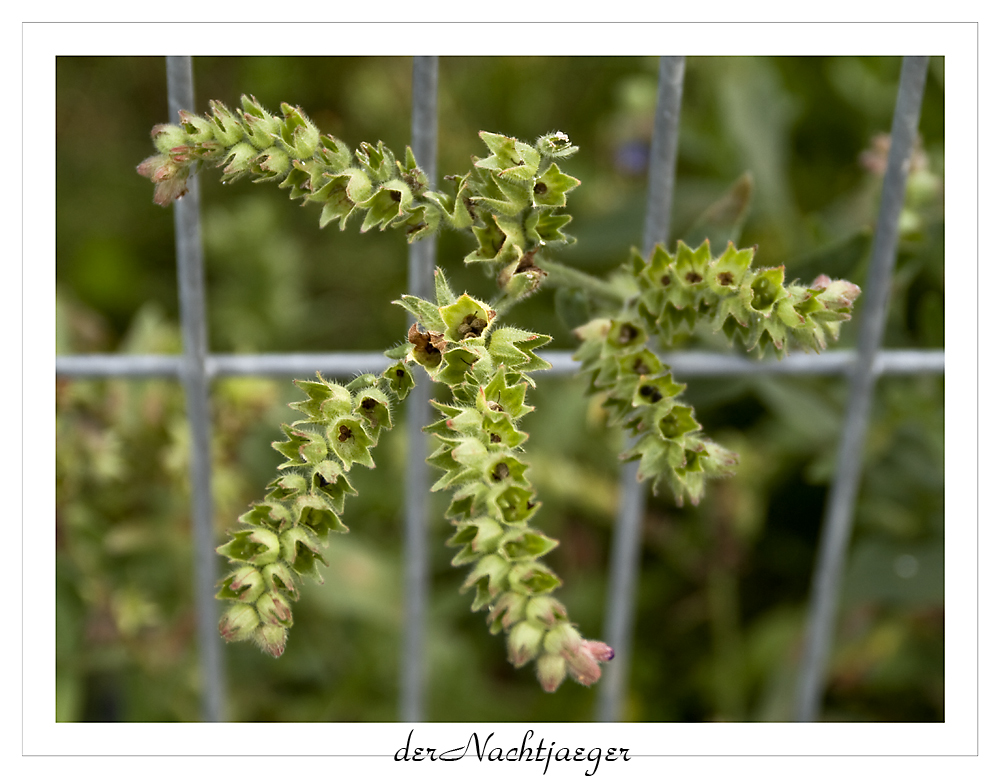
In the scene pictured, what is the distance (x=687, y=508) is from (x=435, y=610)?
0.43 meters

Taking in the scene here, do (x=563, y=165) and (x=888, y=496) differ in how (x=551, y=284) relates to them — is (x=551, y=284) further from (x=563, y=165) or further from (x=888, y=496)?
(x=563, y=165)

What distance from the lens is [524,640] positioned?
728 mm

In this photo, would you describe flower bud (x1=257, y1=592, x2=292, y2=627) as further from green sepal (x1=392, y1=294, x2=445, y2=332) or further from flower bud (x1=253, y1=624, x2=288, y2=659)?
green sepal (x1=392, y1=294, x2=445, y2=332)

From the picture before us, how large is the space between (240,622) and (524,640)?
0.21 m

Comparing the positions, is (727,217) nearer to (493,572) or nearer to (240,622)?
(493,572)

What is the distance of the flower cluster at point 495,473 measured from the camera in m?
0.72

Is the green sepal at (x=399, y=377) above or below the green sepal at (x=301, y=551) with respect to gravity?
above

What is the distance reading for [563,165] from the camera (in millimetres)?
1751

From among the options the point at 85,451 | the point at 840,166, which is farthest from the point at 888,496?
the point at 85,451

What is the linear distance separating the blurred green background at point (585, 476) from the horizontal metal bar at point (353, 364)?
8 centimetres

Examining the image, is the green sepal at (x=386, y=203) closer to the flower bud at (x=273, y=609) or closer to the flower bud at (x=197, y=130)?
the flower bud at (x=197, y=130)

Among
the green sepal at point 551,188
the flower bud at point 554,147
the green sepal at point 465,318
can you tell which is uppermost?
the flower bud at point 554,147

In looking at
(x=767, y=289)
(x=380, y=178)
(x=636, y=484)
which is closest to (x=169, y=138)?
(x=380, y=178)

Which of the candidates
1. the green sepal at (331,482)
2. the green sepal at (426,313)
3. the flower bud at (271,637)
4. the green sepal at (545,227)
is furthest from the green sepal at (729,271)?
the flower bud at (271,637)
